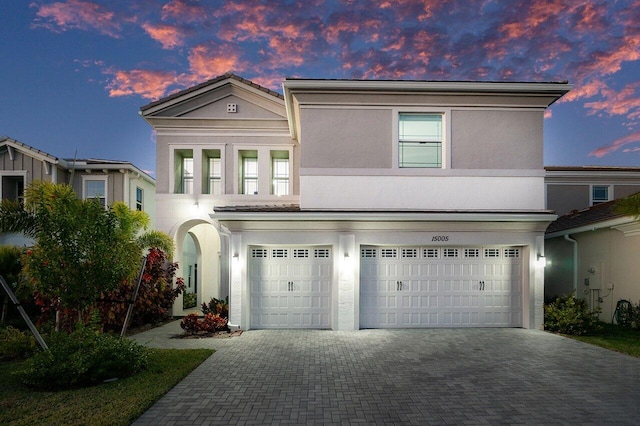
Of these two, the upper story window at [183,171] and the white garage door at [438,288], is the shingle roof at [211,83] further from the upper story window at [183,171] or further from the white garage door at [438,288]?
the white garage door at [438,288]

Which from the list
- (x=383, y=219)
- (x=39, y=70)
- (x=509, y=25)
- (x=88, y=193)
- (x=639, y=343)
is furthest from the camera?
(x=39, y=70)

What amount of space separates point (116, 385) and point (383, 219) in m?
7.43

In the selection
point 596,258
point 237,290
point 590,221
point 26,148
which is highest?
point 26,148

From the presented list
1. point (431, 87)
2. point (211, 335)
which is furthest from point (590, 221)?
point (211, 335)

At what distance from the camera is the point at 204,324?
1055cm

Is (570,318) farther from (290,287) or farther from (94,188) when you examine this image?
(94,188)

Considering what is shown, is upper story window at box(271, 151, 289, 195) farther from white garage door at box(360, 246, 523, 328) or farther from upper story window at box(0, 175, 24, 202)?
upper story window at box(0, 175, 24, 202)

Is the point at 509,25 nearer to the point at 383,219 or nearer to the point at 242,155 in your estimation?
the point at 383,219

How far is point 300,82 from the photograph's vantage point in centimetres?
1121

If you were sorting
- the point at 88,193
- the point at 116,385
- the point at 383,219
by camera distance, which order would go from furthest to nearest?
the point at 88,193
the point at 383,219
the point at 116,385

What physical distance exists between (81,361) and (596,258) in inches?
602

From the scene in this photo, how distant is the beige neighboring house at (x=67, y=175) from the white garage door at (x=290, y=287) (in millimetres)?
9947

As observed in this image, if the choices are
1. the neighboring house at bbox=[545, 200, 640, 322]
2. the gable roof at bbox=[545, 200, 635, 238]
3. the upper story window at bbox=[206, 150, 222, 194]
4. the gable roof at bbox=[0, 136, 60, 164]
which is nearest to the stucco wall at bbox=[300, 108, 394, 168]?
the upper story window at bbox=[206, 150, 222, 194]

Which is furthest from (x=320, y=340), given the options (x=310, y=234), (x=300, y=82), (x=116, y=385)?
(x=300, y=82)
